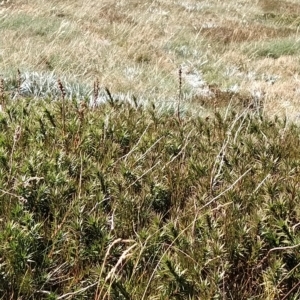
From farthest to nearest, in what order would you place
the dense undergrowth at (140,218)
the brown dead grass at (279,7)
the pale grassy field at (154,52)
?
the brown dead grass at (279,7), the pale grassy field at (154,52), the dense undergrowth at (140,218)

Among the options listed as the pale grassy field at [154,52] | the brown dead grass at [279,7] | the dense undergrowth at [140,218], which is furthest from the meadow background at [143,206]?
the brown dead grass at [279,7]

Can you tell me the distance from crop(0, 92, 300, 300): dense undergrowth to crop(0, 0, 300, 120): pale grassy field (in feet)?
10.9

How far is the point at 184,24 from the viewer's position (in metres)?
17.8

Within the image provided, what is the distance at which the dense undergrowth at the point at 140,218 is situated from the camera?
213cm

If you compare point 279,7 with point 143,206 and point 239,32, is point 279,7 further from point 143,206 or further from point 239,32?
point 143,206

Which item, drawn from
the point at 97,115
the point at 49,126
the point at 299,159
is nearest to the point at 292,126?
the point at 299,159

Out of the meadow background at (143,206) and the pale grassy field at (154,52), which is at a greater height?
→ the meadow background at (143,206)

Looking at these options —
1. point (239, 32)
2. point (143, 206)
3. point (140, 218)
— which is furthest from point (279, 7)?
point (140, 218)

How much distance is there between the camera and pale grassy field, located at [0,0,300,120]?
8609 mm

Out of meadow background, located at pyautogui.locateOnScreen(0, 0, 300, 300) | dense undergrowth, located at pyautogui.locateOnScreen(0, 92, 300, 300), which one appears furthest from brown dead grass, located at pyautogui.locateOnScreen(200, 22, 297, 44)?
dense undergrowth, located at pyautogui.locateOnScreen(0, 92, 300, 300)

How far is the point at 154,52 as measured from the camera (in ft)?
39.6

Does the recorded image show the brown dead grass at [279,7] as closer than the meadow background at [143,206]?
No

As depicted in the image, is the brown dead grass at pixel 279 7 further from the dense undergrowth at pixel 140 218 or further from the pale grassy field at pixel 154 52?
the dense undergrowth at pixel 140 218

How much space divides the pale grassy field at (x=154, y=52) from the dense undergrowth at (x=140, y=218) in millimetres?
3319
